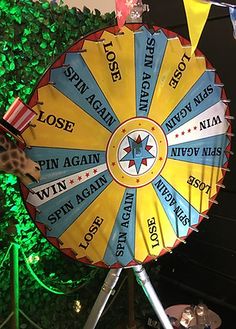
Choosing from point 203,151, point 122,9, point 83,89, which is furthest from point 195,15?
point 203,151

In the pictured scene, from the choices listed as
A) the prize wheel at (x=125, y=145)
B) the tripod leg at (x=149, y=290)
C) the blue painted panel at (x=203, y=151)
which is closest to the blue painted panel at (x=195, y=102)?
the prize wheel at (x=125, y=145)

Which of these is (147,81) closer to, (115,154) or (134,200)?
(115,154)

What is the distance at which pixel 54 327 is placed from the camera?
8.20 feet

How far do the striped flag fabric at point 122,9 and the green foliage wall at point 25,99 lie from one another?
0.54 metres

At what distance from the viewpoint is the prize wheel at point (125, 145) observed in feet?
5.69

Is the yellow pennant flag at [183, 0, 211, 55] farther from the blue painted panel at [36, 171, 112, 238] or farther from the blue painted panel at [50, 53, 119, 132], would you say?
the blue painted panel at [36, 171, 112, 238]

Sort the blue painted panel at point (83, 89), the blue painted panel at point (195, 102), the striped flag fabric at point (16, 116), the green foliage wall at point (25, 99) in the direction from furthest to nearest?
1. the green foliage wall at point (25, 99)
2. the blue painted panel at point (195, 102)
3. the blue painted panel at point (83, 89)
4. the striped flag fabric at point (16, 116)

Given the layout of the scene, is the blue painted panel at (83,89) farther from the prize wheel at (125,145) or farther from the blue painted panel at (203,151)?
the blue painted panel at (203,151)

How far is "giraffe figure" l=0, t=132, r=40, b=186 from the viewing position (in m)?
1.46

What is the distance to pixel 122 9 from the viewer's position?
1809 millimetres

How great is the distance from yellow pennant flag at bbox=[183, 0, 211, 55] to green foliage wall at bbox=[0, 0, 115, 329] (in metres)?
0.80

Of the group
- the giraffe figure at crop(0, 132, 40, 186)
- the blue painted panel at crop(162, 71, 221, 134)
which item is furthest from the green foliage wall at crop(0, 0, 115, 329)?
the blue painted panel at crop(162, 71, 221, 134)

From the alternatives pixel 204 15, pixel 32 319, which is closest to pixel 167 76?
pixel 204 15

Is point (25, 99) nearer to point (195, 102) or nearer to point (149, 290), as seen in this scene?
point (195, 102)
